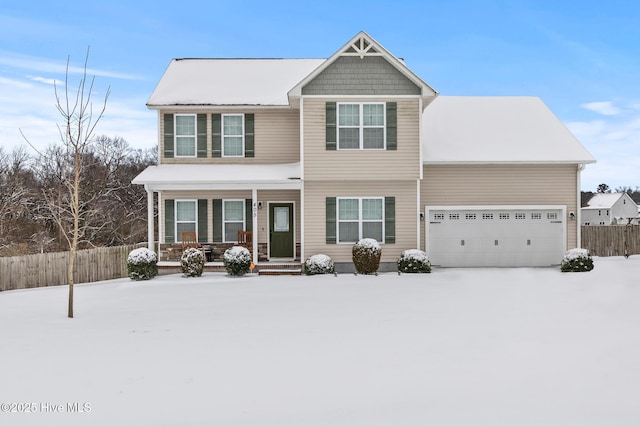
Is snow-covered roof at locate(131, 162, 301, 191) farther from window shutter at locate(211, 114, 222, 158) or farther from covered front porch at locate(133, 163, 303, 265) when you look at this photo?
window shutter at locate(211, 114, 222, 158)

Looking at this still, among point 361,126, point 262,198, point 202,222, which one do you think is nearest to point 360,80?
point 361,126

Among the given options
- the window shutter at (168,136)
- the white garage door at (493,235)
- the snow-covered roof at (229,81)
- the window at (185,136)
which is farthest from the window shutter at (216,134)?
the white garage door at (493,235)

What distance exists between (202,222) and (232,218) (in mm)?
1154

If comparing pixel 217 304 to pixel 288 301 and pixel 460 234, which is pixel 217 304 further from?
pixel 460 234

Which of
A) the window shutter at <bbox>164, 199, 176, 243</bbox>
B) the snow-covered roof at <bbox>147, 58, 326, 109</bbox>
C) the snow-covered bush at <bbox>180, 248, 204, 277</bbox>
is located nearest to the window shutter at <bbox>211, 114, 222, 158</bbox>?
the snow-covered roof at <bbox>147, 58, 326, 109</bbox>

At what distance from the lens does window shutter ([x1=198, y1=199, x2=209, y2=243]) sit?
64.8 ft

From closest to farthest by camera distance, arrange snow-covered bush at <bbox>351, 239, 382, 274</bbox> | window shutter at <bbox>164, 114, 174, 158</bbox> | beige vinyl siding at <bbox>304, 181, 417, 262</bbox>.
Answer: snow-covered bush at <bbox>351, 239, 382, 274</bbox> → beige vinyl siding at <bbox>304, 181, 417, 262</bbox> → window shutter at <bbox>164, 114, 174, 158</bbox>

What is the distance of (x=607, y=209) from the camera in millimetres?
75938

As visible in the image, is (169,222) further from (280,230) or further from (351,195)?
(351,195)

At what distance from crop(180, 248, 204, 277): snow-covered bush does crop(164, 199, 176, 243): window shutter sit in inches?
79.4

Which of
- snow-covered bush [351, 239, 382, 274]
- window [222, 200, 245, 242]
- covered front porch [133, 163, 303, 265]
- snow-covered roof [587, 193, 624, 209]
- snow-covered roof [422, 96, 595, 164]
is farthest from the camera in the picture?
snow-covered roof [587, 193, 624, 209]

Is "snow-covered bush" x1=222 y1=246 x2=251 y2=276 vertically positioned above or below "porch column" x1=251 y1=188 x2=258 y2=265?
below

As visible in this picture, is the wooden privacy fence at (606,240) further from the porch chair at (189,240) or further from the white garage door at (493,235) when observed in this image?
the porch chair at (189,240)

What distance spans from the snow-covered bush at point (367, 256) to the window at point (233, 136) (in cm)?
611
